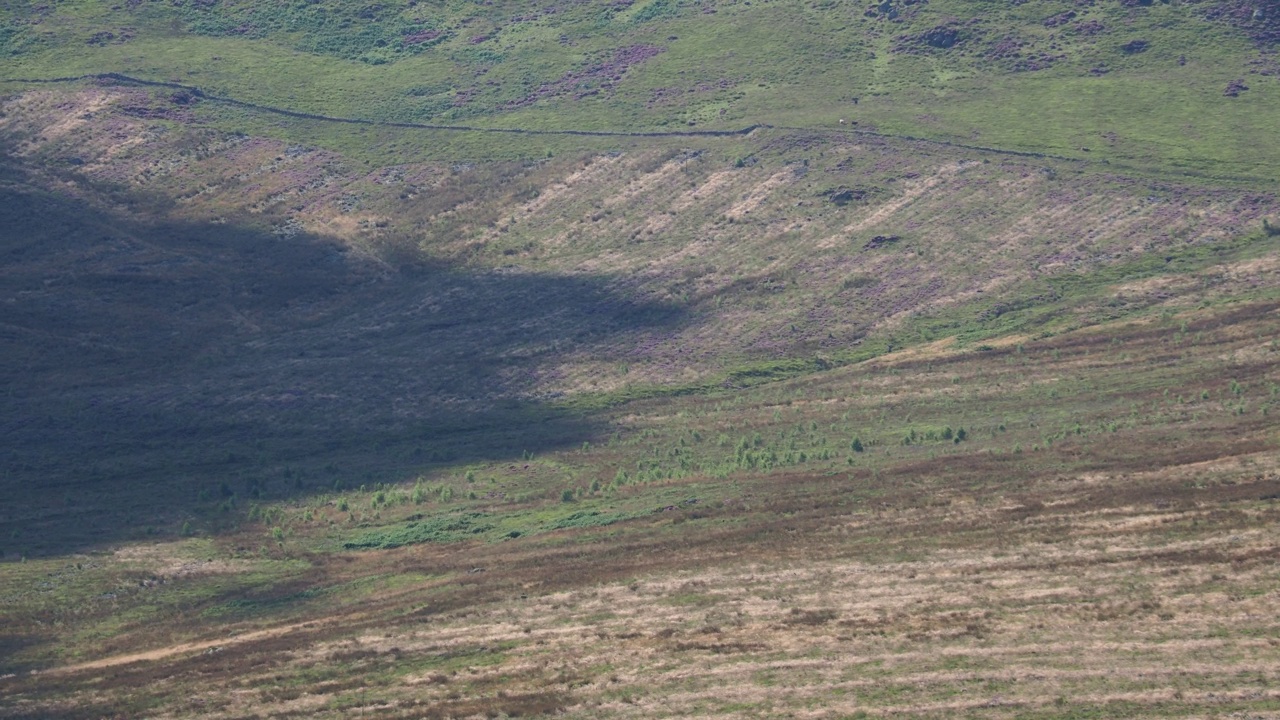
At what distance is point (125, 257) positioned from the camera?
4838 inches

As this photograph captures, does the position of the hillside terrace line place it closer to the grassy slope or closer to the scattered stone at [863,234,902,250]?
the grassy slope

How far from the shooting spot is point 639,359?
105375mm

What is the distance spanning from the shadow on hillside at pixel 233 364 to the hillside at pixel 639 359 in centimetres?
42

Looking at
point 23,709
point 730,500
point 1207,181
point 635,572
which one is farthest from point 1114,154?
point 23,709

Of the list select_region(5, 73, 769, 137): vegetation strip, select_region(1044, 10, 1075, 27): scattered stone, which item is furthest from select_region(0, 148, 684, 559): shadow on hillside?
select_region(1044, 10, 1075, 27): scattered stone

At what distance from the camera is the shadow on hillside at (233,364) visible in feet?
301

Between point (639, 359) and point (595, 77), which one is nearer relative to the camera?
point (639, 359)

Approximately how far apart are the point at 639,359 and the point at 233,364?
93.6ft

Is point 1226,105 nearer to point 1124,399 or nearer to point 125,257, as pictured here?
point 1124,399

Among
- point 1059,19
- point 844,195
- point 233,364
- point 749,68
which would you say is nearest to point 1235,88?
point 1059,19

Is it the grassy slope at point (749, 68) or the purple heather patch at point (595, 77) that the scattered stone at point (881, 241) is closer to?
the grassy slope at point (749, 68)

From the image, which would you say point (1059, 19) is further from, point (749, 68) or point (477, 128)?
point (477, 128)

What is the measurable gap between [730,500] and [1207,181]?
6148 centimetres

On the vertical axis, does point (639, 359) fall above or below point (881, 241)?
below
